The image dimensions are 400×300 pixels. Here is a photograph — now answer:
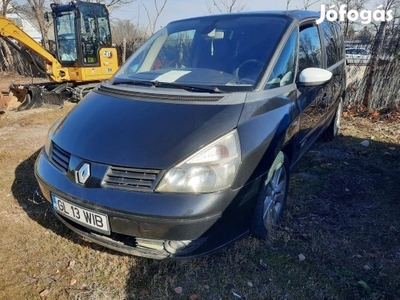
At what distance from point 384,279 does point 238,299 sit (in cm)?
105

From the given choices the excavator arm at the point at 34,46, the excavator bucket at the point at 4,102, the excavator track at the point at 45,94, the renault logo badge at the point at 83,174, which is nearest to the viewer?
the renault logo badge at the point at 83,174

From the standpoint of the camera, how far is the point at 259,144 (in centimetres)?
213

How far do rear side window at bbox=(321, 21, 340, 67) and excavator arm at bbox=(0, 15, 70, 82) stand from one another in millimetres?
6950

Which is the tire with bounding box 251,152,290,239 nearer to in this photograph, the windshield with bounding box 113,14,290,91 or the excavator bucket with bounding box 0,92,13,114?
the windshield with bounding box 113,14,290,91

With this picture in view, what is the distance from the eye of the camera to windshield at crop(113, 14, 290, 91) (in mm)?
2617

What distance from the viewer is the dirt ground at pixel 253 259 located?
7.10ft

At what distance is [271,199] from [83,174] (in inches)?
55.5

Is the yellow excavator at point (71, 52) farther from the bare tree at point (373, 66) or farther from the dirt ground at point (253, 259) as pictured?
the bare tree at point (373, 66)

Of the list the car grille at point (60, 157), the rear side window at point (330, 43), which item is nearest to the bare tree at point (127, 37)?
the rear side window at point (330, 43)

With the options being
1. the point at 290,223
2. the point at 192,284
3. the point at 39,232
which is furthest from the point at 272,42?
the point at 39,232

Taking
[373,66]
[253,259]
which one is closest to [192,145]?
[253,259]

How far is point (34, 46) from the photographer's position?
8.51 meters

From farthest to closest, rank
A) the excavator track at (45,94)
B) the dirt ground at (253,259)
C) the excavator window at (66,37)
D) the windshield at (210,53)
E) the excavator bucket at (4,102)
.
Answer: the excavator window at (66,37)
the excavator track at (45,94)
the excavator bucket at (4,102)
the windshield at (210,53)
the dirt ground at (253,259)

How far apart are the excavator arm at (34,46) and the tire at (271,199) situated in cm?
776
